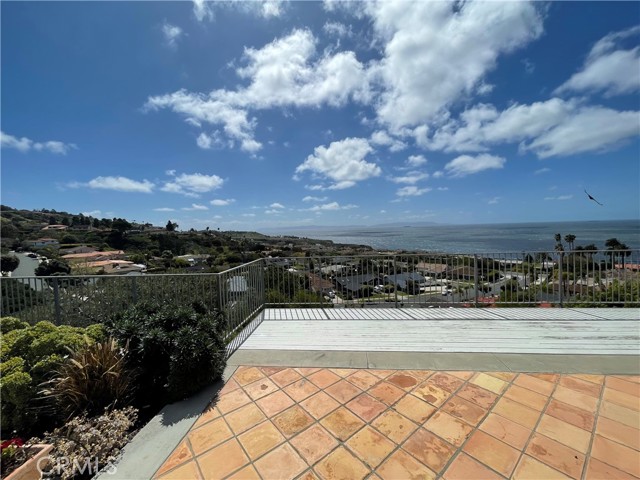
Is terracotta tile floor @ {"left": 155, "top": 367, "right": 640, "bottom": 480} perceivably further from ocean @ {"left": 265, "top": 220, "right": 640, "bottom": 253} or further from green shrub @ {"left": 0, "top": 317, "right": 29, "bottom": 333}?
ocean @ {"left": 265, "top": 220, "right": 640, "bottom": 253}

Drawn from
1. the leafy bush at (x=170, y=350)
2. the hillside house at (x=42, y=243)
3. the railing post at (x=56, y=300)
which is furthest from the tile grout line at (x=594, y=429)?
the hillside house at (x=42, y=243)

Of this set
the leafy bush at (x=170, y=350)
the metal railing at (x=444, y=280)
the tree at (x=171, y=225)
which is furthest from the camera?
the tree at (x=171, y=225)

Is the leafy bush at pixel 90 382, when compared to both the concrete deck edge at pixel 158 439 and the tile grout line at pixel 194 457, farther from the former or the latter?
the tile grout line at pixel 194 457

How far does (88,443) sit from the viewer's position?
68.6 inches

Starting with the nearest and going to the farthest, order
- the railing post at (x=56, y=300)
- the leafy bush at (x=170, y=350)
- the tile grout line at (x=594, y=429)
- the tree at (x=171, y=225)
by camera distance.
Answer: the tile grout line at (x=594, y=429), the leafy bush at (x=170, y=350), the railing post at (x=56, y=300), the tree at (x=171, y=225)

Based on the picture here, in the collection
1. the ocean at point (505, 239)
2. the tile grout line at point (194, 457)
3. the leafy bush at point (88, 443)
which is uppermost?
the leafy bush at point (88, 443)

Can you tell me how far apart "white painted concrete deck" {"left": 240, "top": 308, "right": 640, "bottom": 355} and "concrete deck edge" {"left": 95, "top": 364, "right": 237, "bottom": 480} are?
110 cm

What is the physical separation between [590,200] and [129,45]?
945 cm

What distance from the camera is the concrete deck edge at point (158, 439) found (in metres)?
1.59

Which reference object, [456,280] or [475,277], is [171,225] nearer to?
[456,280]

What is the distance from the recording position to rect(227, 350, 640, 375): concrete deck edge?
105 inches

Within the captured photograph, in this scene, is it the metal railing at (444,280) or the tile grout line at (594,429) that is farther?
the metal railing at (444,280)

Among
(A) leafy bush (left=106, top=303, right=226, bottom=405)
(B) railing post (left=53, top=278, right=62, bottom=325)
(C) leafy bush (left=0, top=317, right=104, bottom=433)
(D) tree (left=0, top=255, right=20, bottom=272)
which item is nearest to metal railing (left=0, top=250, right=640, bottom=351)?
(A) leafy bush (left=106, top=303, right=226, bottom=405)

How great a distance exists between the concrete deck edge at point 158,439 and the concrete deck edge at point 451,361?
688 mm
